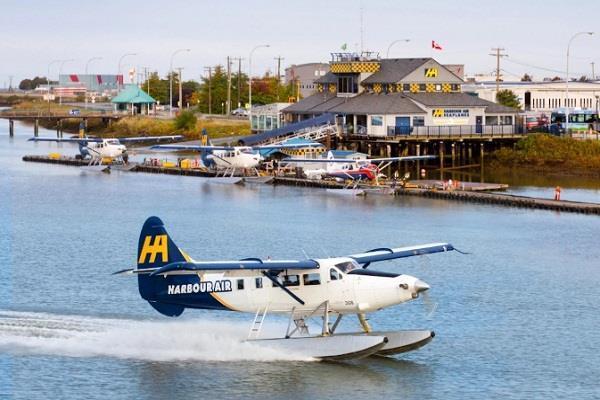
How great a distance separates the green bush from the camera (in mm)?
142375

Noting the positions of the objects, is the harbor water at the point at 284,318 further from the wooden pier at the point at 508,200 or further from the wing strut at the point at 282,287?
the wing strut at the point at 282,287

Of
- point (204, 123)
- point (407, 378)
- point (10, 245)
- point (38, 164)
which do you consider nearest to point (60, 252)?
point (10, 245)

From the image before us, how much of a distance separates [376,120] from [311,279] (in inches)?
2550

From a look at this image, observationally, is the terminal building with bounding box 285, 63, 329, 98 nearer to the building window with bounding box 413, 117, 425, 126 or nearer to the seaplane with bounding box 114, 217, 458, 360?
the building window with bounding box 413, 117, 425, 126

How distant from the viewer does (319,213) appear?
72.6 m

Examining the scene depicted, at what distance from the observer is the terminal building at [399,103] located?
100 metres

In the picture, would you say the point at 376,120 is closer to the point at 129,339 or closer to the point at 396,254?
the point at 396,254

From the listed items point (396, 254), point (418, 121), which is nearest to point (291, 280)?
point (396, 254)

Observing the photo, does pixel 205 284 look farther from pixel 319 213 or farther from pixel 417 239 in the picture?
pixel 319 213

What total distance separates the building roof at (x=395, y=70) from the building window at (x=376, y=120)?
598cm

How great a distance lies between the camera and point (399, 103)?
332ft

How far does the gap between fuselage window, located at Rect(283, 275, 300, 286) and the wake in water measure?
203cm

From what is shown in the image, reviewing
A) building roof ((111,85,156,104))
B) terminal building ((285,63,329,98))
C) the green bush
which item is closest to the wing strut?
the green bush

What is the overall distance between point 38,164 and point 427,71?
3461 centimetres
